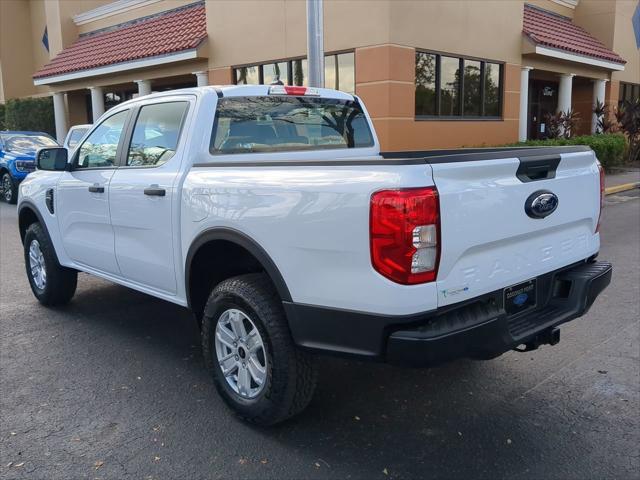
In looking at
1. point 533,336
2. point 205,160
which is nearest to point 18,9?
point 205,160

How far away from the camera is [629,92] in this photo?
2395 cm

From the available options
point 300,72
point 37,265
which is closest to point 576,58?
point 300,72

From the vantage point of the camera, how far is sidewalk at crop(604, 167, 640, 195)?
48.0ft

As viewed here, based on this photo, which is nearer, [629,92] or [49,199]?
[49,199]

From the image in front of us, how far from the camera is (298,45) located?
1380 centimetres

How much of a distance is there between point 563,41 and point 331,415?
691 inches

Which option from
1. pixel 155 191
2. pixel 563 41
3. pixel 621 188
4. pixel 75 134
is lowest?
pixel 621 188

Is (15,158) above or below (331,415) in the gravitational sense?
above

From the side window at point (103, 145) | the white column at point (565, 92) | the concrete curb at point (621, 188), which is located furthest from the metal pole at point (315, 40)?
the white column at point (565, 92)

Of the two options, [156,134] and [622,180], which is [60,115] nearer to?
[622,180]

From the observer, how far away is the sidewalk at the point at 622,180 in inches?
576

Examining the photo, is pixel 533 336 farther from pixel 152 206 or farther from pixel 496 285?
pixel 152 206

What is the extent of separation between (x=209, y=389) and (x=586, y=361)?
265cm

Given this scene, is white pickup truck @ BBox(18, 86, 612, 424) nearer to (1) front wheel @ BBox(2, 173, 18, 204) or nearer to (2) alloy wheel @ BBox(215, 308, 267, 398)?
(2) alloy wheel @ BBox(215, 308, 267, 398)
